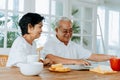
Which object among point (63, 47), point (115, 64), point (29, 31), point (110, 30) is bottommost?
point (115, 64)

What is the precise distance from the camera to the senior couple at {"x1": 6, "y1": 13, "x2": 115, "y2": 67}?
5.33 ft

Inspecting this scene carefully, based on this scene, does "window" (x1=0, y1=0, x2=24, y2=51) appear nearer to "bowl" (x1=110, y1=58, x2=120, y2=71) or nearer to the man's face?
the man's face

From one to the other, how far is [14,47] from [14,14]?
6.77 feet

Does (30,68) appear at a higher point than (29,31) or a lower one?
lower

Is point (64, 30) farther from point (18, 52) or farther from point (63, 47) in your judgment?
point (18, 52)

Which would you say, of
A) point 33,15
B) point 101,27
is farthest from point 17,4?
point 101,27

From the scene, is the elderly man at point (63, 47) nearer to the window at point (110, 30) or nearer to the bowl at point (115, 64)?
the bowl at point (115, 64)

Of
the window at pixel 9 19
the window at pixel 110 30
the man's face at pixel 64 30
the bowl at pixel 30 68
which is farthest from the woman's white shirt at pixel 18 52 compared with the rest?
the window at pixel 110 30

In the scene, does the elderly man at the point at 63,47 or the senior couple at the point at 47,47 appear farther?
the elderly man at the point at 63,47

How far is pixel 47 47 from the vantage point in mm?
2277

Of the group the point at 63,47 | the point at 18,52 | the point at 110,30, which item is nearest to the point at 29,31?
the point at 18,52

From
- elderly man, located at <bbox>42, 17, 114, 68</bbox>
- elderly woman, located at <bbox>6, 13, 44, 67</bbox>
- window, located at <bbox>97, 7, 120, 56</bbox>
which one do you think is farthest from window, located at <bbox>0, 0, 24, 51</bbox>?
window, located at <bbox>97, 7, 120, 56</bbox>

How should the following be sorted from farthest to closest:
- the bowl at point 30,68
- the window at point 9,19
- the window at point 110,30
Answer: the window at point 110,30
the window at point 9,19
the bowl at point 30,68

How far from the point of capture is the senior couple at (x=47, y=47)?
64.0 inches
